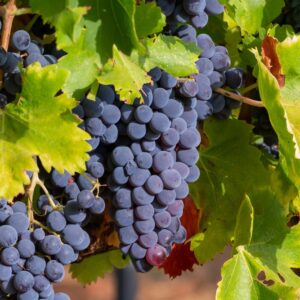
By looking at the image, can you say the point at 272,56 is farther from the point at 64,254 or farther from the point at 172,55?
the point at 64,254

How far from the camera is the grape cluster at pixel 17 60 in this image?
30.7 inches

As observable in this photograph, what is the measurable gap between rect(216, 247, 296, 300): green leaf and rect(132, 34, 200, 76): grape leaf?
0.22m

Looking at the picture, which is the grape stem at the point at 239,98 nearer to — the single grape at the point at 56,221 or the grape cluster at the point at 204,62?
the grape cluster at the point at 204,62

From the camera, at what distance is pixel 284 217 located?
956 mm

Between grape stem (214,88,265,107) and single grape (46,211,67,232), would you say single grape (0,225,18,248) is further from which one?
grape stem (214,88,265,107)

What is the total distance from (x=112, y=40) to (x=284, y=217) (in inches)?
13.8

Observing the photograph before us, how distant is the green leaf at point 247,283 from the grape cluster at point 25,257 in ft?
0.59

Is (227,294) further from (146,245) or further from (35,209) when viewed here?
(35,209)

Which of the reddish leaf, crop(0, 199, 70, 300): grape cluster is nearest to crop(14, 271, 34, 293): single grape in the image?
crop(0, 199, 70, 300): grape cluster

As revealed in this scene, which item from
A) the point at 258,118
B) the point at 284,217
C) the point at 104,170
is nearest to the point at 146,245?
the point at 104,170

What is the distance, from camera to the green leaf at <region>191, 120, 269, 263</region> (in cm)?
98

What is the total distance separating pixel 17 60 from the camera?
78 cm

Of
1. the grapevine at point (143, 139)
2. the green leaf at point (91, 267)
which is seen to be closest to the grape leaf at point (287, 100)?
the grapevine at point (143, 139)

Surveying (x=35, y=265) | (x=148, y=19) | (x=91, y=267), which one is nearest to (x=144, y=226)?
(x=35, y=265)
